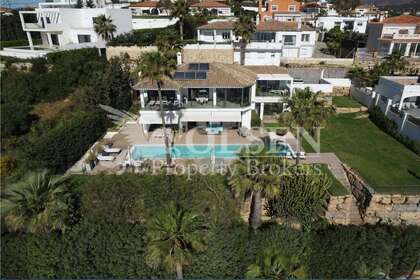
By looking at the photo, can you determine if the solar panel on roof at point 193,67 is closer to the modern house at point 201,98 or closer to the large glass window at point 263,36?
the modern house at point 201,98

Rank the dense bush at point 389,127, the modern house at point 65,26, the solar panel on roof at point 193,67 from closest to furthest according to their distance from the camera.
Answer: the dense bush at point 389,127 < the solar panel on roof at point 193,67 < the modern house at point 65,26

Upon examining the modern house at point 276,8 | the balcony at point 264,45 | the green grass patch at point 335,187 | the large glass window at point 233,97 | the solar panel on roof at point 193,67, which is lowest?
the green grass patch at point 335,187

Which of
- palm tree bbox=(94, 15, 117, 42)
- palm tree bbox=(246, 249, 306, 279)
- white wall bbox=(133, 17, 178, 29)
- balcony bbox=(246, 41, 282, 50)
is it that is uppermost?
white wall bbox=(133, 17, 178, 29)

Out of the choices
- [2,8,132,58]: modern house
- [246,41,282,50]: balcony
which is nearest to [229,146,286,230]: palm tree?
[246,41,282,50]: balcony

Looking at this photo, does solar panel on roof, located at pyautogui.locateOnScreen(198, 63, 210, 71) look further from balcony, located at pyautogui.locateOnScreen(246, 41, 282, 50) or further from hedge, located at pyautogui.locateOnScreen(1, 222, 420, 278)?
hedge, located at pyautogui.locateOnScreen(1, 222, 420, 278)

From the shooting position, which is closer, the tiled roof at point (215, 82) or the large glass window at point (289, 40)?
the tiled roof at point (215, 82)

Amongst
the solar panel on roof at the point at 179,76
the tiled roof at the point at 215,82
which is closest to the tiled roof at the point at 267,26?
the tiled roof at the point at 215,82
